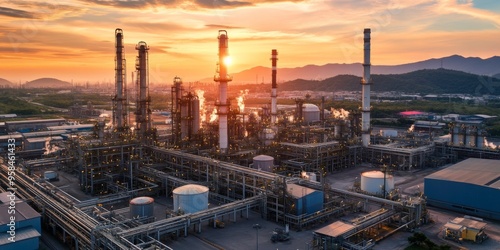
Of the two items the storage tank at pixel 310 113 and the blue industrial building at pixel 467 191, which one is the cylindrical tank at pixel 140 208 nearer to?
the blue industrial building at pixel 467 191

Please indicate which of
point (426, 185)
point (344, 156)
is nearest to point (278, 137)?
point (344, 156)

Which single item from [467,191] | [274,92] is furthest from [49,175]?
[467,191]

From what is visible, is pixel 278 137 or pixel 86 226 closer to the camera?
pixel 86 226

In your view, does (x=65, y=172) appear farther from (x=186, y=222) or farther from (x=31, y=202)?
(x=186, y=222)

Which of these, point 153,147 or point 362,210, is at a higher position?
point 153,147

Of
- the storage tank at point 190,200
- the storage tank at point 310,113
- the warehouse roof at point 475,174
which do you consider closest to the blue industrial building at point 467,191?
the warehouse roof at point 475,174
